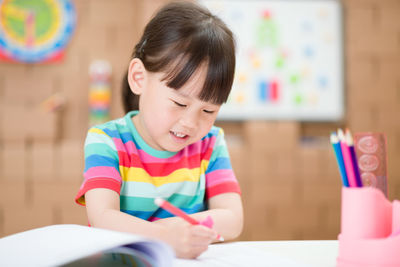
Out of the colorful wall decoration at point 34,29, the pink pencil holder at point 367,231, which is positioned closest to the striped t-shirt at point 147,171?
the pink pencil holder at point 367,231

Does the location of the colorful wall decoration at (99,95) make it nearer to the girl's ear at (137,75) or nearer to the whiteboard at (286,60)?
the whiteboard at (286,60)

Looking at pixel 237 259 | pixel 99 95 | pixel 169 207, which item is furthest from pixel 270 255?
pixel 99 95

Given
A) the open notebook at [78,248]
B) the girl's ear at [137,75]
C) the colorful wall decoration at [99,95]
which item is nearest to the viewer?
the open notebook at [78,248]

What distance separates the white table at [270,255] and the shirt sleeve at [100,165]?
22cm

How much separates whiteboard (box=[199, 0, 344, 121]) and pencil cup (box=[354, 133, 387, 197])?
1.79 meters

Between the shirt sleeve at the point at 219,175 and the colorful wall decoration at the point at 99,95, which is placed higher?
the colorful wall decoration at the point at 99,95

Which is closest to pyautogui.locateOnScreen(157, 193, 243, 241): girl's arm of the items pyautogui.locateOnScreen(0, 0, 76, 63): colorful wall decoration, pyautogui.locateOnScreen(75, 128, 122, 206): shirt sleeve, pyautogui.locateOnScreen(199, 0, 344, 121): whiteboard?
pyautogui.locateOnScreen(75, 128, 122, 206): shirt sleeve

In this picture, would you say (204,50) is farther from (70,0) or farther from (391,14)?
(391,14)

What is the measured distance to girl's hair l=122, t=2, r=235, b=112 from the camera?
671 mm

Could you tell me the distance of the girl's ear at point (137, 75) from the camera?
29.9 inches

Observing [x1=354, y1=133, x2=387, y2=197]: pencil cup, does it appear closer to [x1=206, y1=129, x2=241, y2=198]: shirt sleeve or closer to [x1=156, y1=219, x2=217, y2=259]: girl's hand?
[x1=156, y1=219, x2=217, y2=259]: girl's hand

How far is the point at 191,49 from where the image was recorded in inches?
26.4

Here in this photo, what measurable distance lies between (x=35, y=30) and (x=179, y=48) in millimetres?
Result: 1871

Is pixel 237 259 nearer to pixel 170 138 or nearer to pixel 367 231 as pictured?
pixel 367 231
